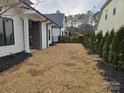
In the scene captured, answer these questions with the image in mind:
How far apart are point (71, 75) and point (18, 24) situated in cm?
694

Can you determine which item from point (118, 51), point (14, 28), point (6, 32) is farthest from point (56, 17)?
point (118, 51)

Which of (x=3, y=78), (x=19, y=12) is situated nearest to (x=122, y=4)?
(x=19, y=12)

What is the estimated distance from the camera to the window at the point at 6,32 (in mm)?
10242

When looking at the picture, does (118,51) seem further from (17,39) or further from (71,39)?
(71,39)

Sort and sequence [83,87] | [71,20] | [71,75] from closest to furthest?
[83,87] < [71,75] < [71,20]

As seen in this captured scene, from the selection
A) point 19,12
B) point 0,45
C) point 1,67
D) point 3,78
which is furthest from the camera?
point 19,12

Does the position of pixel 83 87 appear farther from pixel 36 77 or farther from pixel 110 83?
pixel 36 77

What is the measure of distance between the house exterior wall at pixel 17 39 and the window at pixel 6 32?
32cm

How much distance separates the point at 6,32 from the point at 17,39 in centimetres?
177

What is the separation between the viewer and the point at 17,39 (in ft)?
41.1

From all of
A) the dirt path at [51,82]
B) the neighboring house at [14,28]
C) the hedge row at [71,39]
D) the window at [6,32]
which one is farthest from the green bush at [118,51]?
the hedge row at [71,39]

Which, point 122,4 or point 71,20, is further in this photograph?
point 71,20

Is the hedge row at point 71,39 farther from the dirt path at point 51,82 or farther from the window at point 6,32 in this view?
the dirt path at point 51,82

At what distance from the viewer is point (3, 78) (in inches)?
260
